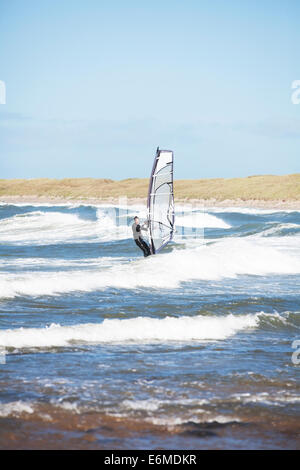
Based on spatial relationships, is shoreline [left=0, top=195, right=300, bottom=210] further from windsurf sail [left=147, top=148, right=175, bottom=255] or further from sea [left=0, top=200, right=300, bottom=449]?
sea [left=0, top=200, right=300, bottom=449]

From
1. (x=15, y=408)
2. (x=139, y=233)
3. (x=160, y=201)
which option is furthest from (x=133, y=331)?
(x=160, y=201)

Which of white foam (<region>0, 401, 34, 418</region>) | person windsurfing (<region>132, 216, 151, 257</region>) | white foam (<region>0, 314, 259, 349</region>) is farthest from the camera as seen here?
person windsurfing (<region>132, 216, 151, 257</region>)

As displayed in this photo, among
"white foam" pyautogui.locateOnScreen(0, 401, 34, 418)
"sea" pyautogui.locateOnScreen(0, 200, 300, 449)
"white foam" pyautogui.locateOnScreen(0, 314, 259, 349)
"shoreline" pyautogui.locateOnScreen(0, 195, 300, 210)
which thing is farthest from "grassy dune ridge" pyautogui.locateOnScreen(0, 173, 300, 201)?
"white foam" pyautogui.locateOnScreen(0, 401, 34, 418)

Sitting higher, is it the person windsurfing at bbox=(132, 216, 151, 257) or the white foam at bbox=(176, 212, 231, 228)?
the person windsurfing at bbox=(132, 216, 151, 257)

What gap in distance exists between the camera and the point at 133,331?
20.3 ft

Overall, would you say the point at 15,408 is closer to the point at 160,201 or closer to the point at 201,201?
the point at 160,201

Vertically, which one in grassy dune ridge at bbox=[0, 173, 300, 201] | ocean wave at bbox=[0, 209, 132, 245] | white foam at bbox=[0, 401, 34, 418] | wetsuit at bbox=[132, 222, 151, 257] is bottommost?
ocean wave at bbox=[0, 209, 132, 245]

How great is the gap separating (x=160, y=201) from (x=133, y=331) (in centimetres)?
682

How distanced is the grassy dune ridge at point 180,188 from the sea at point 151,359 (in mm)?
41190

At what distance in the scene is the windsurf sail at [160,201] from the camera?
39.4 ft

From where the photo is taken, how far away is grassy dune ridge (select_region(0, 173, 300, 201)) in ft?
178

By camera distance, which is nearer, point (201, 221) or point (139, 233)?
point (139, 233)

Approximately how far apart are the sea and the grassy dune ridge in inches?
1622
